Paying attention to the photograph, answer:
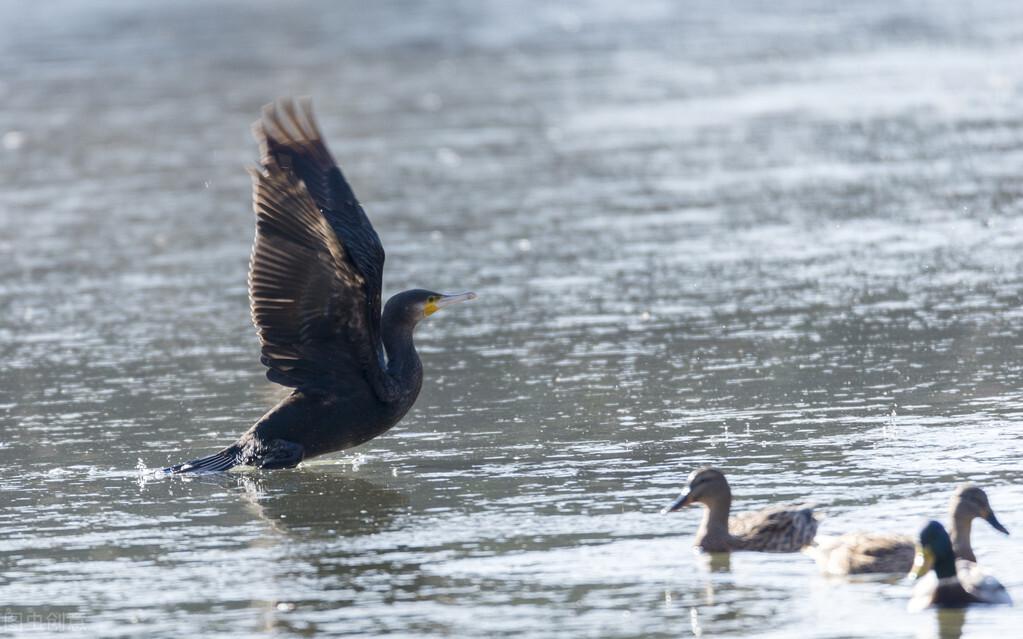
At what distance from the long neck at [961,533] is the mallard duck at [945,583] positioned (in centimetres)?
39

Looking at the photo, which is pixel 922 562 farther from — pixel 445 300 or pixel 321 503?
pixel 445 300

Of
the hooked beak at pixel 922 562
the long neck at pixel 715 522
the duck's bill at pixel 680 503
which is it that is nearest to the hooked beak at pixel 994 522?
the hooked beak at pixel 922 562

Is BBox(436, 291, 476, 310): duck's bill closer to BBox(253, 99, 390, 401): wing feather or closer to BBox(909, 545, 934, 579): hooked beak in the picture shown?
BBox(253, 99, 390, 401): wing feather

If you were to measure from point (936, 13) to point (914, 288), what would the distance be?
923 inches

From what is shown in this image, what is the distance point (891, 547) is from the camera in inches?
282

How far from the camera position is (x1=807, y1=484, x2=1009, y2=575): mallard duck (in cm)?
712

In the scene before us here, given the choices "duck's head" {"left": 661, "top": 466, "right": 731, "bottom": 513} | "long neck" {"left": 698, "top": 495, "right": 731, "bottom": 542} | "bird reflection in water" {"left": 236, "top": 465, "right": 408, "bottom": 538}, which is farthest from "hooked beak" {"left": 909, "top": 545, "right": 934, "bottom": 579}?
"bird reflection in water" {"left": 236, "top": 465, "right": 408, "bottom": 538}

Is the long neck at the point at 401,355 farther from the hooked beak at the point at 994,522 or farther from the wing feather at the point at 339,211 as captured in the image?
the hooked beak at the point at 994,522

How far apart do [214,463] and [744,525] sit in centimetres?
275

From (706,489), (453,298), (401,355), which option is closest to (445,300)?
(453,298)

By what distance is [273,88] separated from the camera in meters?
29.2

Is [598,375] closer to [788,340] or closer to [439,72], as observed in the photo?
[788,340]

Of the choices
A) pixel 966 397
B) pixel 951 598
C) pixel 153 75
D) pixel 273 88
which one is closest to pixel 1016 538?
pixel 951 598

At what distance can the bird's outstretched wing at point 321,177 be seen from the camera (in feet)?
30.8
